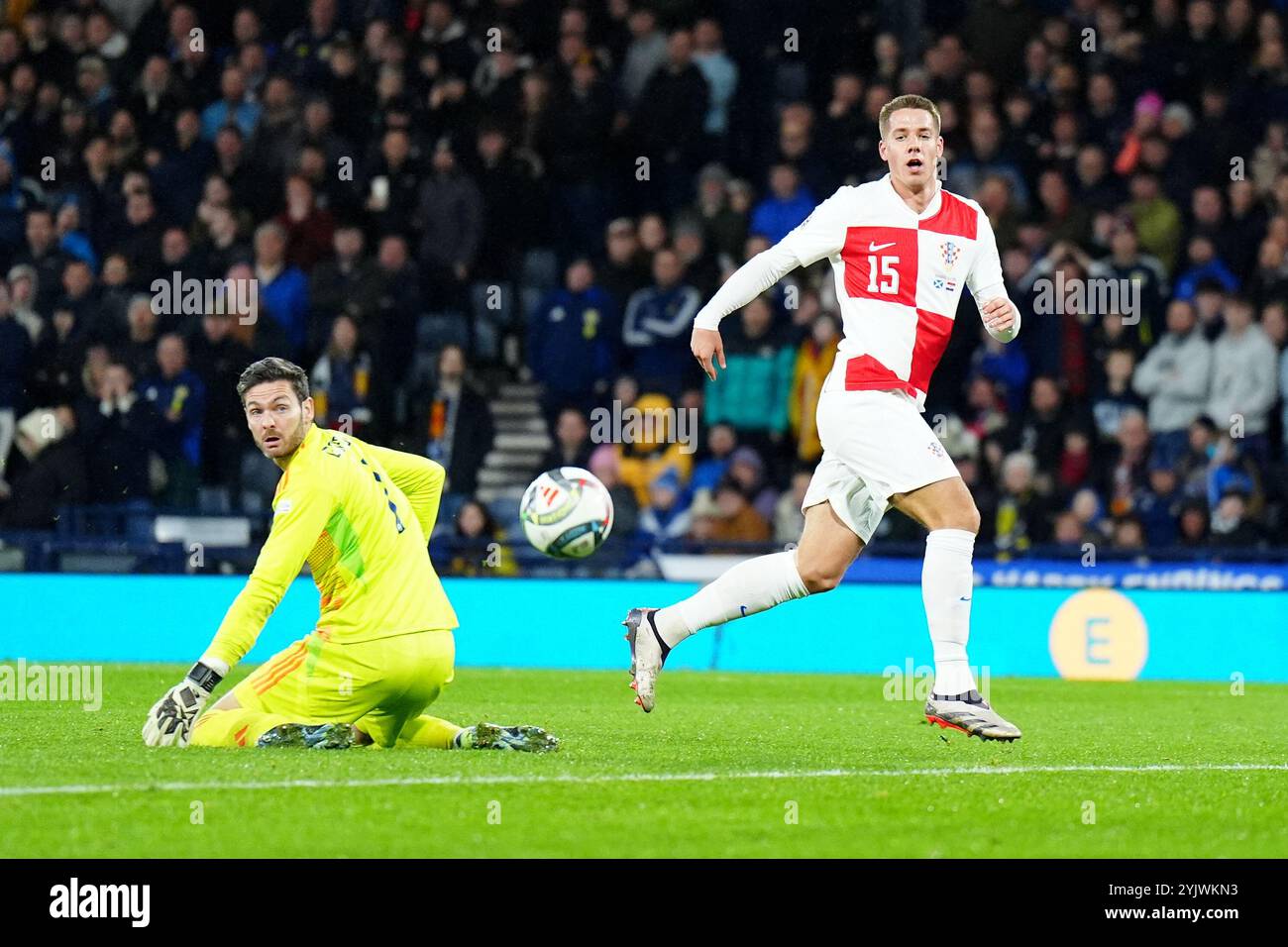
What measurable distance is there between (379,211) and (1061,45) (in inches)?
223

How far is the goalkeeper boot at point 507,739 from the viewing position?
291 inches

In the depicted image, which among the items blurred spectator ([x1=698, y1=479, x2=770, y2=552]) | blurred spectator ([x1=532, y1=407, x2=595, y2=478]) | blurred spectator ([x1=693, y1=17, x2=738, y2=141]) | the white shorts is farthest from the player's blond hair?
blurred spectator ([x1=693, y1=17, x2=738, y2=141])

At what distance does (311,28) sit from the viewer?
18.5 metres

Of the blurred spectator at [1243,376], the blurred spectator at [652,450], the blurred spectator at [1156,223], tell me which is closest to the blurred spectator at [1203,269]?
the blurred spectator at [1156,223]

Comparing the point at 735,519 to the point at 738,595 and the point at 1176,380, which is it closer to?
the point at 1176,380

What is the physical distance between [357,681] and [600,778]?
1155 mm

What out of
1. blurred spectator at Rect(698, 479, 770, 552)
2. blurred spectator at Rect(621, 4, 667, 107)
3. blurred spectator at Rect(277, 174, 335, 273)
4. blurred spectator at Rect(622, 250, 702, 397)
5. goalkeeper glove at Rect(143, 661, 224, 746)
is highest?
blurred spectator at Rect(621, 4, 667, 107)

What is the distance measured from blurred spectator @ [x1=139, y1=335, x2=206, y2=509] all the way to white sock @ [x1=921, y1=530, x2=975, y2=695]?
904 centimetres

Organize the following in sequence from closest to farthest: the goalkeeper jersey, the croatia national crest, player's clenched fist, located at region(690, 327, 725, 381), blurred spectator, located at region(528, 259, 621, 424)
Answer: the goalkeeper jersey → player's clenched fist, located at region(690, 327, 725, 381) → the croatia national crest → blurred spectator, located at region(528, 259, 621, 424)

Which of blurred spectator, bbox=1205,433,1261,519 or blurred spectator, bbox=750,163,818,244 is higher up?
blurred spectator, bbox=750,163,818,244

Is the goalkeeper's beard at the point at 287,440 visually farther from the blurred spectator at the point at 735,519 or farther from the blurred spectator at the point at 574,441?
the blurred spectator at the point at 574,441

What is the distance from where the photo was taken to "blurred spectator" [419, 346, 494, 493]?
1578 centimetres

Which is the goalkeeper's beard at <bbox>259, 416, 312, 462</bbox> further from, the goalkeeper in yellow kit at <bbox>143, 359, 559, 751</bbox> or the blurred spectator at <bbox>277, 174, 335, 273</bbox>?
the blurred spectator at <bbox>277, 174, 335, 273</bbox>
